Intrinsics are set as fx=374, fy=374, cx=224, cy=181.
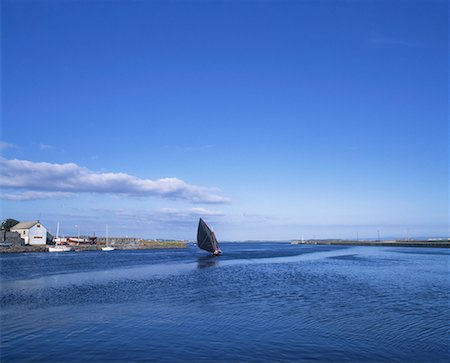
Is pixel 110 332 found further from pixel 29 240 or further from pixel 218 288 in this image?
pixel 29 240

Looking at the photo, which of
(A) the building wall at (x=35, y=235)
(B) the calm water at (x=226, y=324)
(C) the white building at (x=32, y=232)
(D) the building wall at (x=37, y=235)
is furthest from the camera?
(D) the building wall at (x=37, y=235)

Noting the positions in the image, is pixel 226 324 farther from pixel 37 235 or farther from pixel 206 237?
pixel 37 235

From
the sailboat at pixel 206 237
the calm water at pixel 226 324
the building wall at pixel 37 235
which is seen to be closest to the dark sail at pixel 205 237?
the sailboat at pixel 206 237

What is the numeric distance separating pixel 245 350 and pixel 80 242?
154 meters

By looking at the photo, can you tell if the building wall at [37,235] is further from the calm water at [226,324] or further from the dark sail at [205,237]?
the calm water at [226,324]

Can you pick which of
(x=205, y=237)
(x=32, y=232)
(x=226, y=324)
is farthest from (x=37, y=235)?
(x=226, y=324)

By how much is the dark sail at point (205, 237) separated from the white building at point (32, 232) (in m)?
58.8

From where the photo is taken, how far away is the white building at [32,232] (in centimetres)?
12069

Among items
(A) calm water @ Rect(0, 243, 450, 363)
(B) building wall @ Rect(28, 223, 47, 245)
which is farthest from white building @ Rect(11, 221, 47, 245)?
(A) calm water @ Rect(0, 243, 450, 363)

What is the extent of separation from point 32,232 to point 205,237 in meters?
61.9

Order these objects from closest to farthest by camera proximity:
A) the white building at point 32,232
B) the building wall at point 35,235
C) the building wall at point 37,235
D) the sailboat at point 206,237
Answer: the sailboat at point 206,237
the building wall at point 35,235
the white building at point 32,232
the building wall at point 37,235

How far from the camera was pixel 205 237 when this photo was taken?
9975 centimetres

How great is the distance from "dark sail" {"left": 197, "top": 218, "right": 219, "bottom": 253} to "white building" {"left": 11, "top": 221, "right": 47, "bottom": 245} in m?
58.8

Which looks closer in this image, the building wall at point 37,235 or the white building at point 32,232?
the white building at point 32,232
